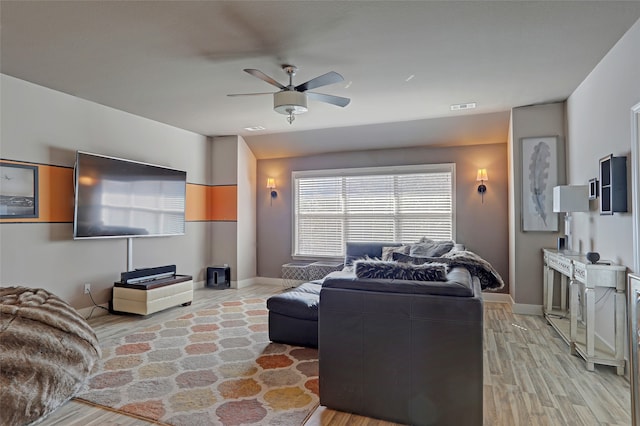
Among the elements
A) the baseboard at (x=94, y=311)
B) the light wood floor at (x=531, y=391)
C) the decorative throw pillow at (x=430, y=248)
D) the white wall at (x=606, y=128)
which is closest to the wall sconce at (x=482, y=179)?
the white wall at (x=606, y=128)

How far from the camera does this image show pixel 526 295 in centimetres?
484

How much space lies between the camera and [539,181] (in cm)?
484

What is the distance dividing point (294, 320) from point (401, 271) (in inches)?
63.8

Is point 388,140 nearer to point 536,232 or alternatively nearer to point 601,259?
point 536,232

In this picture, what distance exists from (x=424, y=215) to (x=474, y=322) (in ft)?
13.8

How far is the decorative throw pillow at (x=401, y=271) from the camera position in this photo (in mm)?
2320

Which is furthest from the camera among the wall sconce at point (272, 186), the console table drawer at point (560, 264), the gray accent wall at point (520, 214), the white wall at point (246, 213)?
the wall sconce at point (272, 186)

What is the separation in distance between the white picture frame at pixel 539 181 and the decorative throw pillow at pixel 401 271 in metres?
3.21

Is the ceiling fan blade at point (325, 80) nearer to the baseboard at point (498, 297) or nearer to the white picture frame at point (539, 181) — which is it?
the white picture frame at point (539, 181)

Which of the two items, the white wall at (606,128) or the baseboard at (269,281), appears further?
the baseboard at (269,281)

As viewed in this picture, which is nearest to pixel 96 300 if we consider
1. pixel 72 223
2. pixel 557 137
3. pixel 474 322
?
pixel 72 223

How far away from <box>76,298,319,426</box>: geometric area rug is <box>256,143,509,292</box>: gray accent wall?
3.17 metres


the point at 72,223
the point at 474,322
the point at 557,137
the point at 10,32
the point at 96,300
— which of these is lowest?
the point at 96,300

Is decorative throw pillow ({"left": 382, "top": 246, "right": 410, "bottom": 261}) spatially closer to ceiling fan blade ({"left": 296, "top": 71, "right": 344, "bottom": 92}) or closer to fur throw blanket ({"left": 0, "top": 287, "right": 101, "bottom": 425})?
ceiling fan blade ({"left": 296, "top": 71, "right": 344, "bottom": 92})
